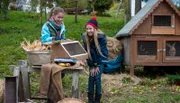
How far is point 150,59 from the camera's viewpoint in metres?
8.62

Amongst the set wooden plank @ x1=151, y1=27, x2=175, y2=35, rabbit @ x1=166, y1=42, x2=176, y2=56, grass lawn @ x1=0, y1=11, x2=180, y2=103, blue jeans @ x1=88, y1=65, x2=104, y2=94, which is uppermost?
wooden plank @ x1=151, y1=27, x2=175, y2=35

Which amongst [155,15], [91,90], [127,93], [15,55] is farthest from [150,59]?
[15,55]

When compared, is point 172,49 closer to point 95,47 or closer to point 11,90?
point 95,47

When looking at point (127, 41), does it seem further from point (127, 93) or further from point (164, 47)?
point (127, 93)

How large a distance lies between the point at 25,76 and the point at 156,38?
3.84 m

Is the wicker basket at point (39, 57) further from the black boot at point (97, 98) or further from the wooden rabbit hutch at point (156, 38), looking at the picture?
the wooden rabbit hutch at point (156, 38)

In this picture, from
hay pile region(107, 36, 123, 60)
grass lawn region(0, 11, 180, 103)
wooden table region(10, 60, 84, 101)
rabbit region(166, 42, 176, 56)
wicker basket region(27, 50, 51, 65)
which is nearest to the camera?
wicker basket region(27, 50, 51, 65)

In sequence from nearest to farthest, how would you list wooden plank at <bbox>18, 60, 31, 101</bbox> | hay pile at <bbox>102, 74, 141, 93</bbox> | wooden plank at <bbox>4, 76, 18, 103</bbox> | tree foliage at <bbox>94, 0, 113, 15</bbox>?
wooden plank at <bbox>4, 76, 18, 103</bbox>
wooden plank at <bbox>18, 60, 31, 101</bbox>
hay pile at <bbox>102, 74, 141, 93</bbox>
tree foliage at <bbox>94, 0, 113, 15</bbox>

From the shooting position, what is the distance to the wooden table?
5414 millimetres

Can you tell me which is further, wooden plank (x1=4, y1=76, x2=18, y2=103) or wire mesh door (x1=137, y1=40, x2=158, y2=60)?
wire mesh door (x1=137, y1=40, x2=158, y2=60)

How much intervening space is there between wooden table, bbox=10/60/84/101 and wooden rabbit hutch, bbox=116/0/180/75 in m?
3.30

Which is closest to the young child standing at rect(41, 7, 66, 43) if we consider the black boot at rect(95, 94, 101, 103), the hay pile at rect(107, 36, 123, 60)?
the black boot at rect(95, 94, 101, 103)

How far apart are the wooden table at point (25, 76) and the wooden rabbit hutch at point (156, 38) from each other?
3300 millimetres

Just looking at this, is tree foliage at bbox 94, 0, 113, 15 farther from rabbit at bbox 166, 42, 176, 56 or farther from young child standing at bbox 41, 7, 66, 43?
young child standing at bbox 41, 7, 66, 43
